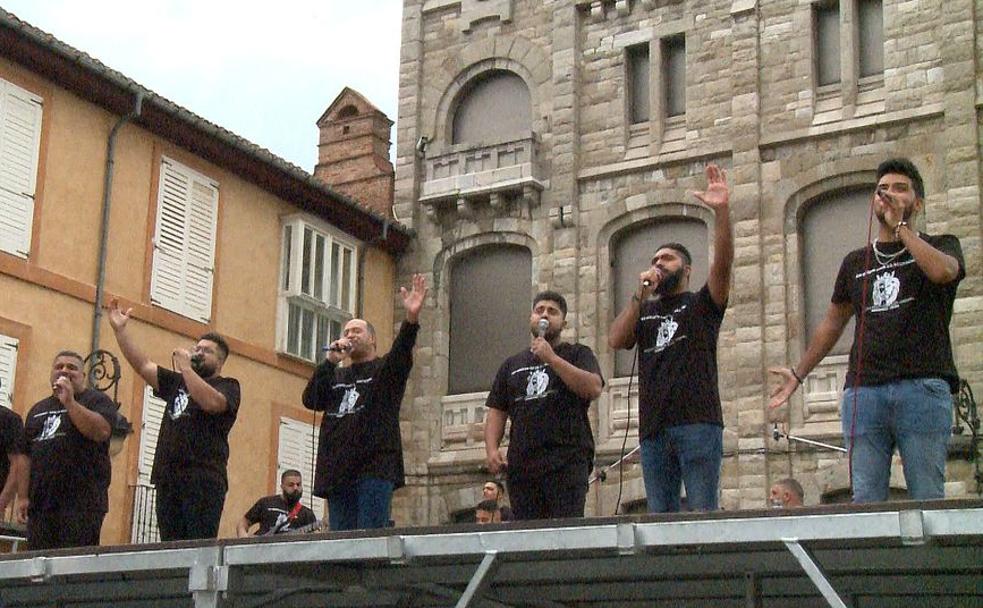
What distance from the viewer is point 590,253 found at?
840 inches

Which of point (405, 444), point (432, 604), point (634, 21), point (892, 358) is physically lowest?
point (432, 604)

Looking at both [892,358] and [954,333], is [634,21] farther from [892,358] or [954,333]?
[892,358]

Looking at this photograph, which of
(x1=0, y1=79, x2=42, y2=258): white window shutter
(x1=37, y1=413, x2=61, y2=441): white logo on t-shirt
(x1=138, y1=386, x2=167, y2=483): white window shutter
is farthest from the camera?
(x1=138, y1=386, x2=167, y2=483): white window shutter

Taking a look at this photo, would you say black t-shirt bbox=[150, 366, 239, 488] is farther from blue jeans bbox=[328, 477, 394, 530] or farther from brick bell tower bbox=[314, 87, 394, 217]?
brick bell tower bbox=[314, 87, 394, 217]

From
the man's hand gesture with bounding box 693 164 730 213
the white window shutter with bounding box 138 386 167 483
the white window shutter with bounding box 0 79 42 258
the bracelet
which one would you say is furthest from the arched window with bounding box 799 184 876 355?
the bracelet

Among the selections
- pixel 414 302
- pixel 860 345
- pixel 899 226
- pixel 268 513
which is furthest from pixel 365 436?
pixel 268 513

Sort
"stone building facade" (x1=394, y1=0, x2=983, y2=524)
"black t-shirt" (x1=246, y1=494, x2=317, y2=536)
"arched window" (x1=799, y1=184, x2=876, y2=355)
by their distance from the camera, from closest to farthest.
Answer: "black t-shirt" (x1=246, y1=494, x2=317, y2=536), "stone building facade" (x1=394, y1=0, x2=983, y2=524), "arched window" (x1=799, y1=184, x2=876, y2=355)

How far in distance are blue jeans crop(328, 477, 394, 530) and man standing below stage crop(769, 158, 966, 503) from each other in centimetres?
281

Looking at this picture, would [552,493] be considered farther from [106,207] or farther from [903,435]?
[106,207]

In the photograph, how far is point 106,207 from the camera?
18.1 m

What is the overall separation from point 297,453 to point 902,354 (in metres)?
14.4

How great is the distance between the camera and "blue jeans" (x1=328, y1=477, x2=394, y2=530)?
8773 mm

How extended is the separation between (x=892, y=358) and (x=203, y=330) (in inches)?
527

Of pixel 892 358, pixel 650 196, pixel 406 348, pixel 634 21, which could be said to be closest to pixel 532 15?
pixel 634 21
